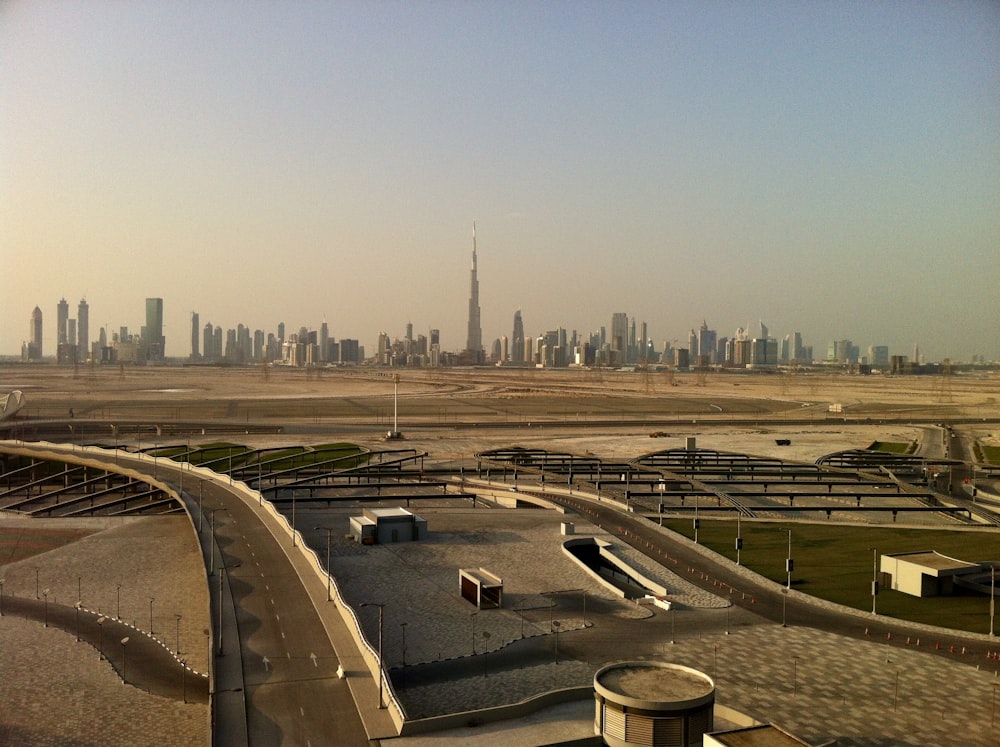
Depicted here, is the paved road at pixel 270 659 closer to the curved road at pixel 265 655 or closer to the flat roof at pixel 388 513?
the curved road at pixel 265 655

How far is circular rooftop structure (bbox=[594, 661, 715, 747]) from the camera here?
18.2 meters

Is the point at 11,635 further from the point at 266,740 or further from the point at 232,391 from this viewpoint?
the point at 232,391

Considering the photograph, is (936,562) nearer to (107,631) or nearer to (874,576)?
(874,576)

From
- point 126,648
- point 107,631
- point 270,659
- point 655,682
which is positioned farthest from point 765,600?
point 107,631

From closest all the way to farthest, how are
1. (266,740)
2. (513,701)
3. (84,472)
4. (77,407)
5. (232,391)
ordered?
(266,740) < (513,701) < (84,472) < (77,407) < (232,391)

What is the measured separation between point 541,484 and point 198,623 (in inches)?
1189

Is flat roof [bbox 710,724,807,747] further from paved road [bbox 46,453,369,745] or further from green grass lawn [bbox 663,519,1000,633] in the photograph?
green grass lawn [bbox 663,519,1000,633]

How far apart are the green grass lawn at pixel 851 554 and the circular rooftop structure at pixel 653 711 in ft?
48.7

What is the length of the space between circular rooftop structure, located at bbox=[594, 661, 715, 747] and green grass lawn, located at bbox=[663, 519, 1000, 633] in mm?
14854

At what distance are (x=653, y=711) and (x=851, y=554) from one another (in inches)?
966

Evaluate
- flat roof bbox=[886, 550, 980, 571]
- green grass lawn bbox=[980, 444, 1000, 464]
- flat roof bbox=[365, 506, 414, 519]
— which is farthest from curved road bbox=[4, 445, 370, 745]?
green grass lawn bbox=[980, 444, 1000, 464]

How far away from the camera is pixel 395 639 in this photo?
27062mm

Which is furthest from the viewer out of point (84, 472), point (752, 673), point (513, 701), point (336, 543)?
point (84, 472)

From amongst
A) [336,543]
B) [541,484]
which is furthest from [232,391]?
[336,543]
